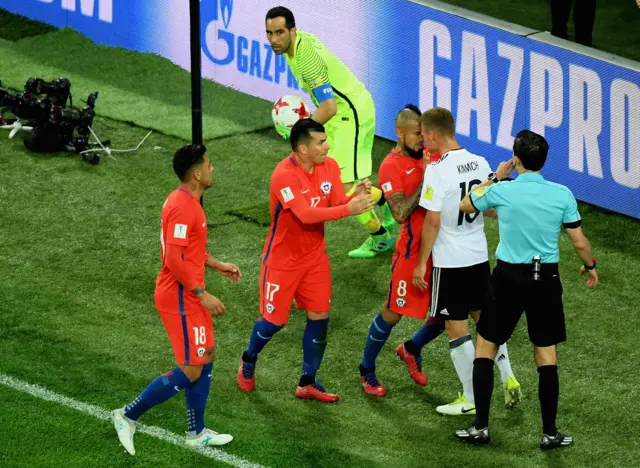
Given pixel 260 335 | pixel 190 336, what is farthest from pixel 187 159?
pixel 260 335

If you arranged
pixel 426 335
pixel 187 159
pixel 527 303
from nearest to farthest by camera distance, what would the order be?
pixel 187 159 < pixel 527 303 < pixel 426 335

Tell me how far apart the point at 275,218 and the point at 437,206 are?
115cm

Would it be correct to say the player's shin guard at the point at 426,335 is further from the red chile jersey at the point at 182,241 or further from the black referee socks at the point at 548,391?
the red chile jersey at the point at 182,241

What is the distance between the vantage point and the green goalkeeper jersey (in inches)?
415

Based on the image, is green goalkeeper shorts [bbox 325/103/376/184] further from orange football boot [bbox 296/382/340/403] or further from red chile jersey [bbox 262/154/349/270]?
orange football boot [bbox 296/382/340/403]

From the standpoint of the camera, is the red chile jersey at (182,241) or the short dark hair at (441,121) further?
the short dark hair at (441,121)

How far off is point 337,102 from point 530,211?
3.70 m

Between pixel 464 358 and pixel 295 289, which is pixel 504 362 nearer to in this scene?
pixel 464 358

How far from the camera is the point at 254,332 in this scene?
873 centimetres

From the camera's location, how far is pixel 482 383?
7961 mm

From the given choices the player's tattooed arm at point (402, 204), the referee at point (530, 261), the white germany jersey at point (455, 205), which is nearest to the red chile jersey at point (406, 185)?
the player's tattooed arm at point (402, 204)

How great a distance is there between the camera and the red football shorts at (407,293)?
8.61 meters

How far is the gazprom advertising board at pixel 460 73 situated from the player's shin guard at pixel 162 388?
5826 mm

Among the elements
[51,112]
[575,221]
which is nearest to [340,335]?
[575,221]
